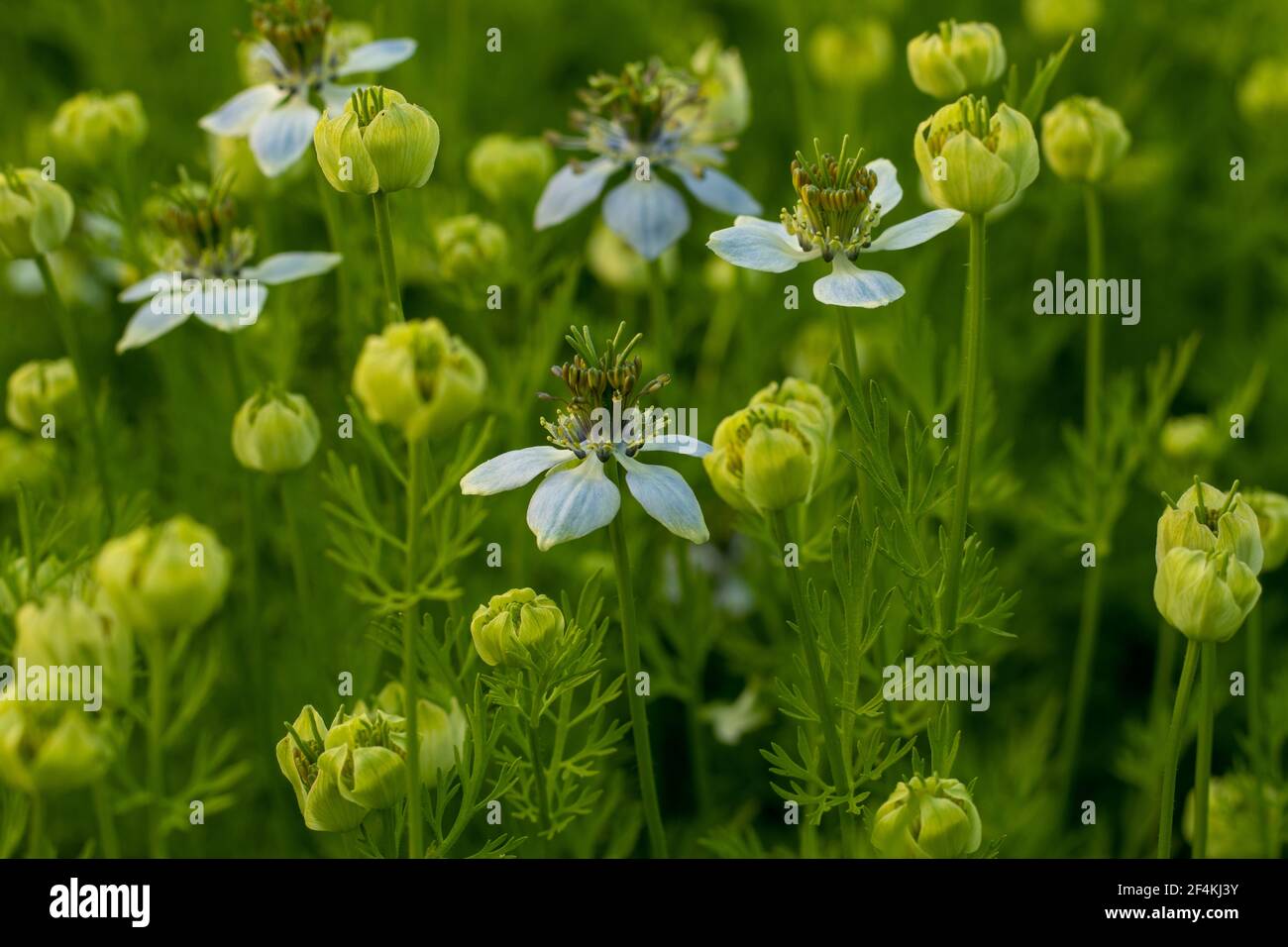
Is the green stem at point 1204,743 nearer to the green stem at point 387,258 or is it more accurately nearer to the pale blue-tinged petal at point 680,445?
the pale blue-tinged petal at point 680,445

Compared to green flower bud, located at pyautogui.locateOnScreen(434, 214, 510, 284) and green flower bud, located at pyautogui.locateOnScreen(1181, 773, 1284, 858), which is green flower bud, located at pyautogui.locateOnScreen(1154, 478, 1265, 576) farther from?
green flower bud, located at pyautogui.locateOnScreen(434, 214, 510, 284)

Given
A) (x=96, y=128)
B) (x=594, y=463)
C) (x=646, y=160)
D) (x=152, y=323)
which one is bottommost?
(x=594, y=463)

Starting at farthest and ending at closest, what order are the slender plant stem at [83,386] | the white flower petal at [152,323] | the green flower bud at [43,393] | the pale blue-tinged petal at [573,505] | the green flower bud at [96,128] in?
the green flower bud at [96,128] < the green flower bud at [43,393] < the white flower petal at [152,323] < the slender plant stem at [83,386] < the pale blue-tinged petal at [573,505]

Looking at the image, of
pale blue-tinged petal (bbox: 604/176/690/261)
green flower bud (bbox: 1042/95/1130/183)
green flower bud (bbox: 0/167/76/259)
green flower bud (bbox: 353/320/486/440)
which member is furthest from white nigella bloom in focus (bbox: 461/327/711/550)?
green flower bud (bbox: 1042/95/1130/183)

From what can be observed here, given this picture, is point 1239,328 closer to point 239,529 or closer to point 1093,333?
point 1093,333

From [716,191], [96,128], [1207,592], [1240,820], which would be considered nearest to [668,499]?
[1207,592]

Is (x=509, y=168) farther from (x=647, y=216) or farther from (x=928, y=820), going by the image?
(x=928, y=820)

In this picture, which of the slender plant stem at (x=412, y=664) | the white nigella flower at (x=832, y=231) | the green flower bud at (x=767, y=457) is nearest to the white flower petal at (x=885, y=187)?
the white nigella flower at (x=832, y=231)
